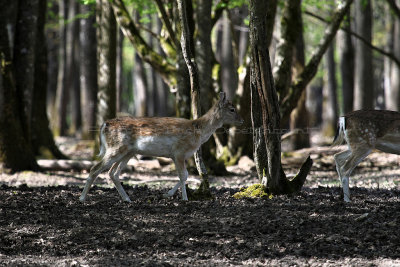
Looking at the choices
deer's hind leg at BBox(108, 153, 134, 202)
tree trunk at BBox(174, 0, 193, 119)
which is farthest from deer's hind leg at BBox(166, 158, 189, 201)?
tree trunk at BBox(174, 0, 193, 119)

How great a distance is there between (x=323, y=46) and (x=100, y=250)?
10023 mm

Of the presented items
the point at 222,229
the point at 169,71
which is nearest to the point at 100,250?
the point at 222,229

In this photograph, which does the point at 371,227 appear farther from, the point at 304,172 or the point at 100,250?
the point at 100,250

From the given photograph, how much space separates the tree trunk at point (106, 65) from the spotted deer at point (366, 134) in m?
8.44

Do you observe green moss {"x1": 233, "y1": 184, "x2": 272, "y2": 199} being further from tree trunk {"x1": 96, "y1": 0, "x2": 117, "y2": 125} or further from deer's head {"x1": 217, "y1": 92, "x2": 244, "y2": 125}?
tree trunk {"x1": 96, "y1": 0, "x2": 117, "y2": 125}

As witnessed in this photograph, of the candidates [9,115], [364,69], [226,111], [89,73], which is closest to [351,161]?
[226,111]

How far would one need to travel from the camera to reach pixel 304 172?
29.6ft

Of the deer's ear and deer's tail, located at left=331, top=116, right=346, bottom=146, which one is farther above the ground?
the deer's ear

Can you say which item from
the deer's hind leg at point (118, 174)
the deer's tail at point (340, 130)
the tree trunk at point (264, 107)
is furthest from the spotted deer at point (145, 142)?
the deer's tail at point (340, 130)

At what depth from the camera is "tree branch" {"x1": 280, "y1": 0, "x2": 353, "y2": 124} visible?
48.2 ft

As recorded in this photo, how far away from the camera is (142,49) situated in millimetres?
15383

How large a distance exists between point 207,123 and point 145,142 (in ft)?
3.62

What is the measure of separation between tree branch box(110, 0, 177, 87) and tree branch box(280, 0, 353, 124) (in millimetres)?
2997

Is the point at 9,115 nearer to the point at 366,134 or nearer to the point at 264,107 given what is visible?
the point at 264,107
